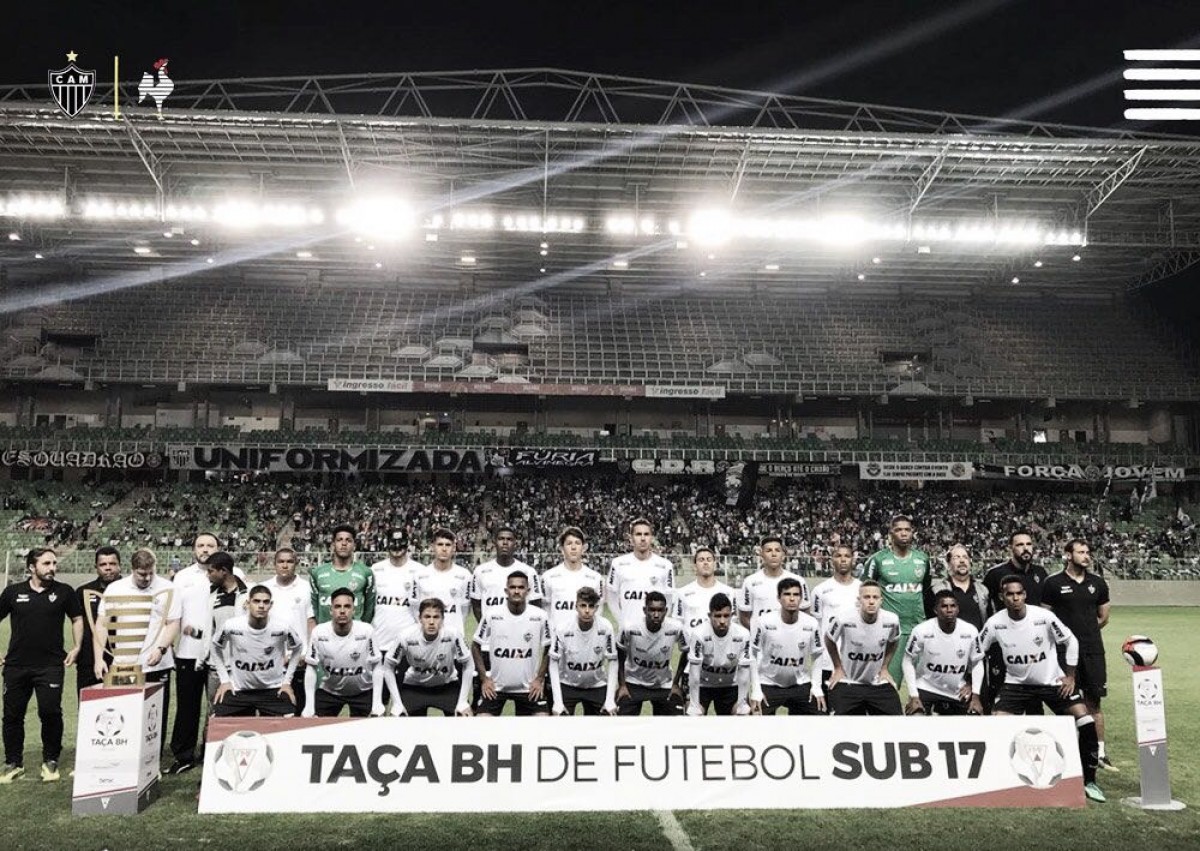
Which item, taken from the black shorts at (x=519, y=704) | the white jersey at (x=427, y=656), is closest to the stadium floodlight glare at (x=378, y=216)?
the white jersey at (x=427, y=656)

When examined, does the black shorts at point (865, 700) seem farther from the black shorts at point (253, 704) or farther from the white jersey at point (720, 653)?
the black shorts at point (253, 704)

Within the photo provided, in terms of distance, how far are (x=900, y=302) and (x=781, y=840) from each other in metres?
43.4

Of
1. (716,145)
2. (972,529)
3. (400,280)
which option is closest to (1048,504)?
(972,529)

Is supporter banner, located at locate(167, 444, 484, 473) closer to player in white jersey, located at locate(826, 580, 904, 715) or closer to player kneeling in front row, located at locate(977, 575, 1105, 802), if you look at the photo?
player in white jersey, located at locate(826, 580, 904, 715)

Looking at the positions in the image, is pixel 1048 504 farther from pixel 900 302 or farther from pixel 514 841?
pixel 514 841

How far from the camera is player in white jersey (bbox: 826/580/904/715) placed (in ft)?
24.8

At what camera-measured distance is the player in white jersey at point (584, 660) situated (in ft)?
24.6

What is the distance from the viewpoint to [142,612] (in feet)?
26.0

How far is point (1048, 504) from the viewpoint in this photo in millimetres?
37469

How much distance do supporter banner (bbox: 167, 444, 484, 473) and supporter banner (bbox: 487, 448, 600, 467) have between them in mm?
788

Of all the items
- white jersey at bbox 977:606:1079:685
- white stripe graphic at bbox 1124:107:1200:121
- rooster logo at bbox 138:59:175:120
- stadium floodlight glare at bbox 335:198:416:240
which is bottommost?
white jersey at bbox 977:606:1079:685

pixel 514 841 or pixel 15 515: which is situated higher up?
pixel 15 515

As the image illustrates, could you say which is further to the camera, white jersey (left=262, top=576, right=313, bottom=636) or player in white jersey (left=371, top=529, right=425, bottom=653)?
player in white jersey (left=371, top=529, right=425, bottom=653)

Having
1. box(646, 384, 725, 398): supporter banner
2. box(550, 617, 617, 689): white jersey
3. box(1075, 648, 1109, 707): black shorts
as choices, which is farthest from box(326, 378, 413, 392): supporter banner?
box(1075, 648, 1109, 707): black shorts
